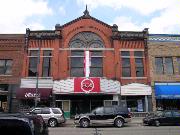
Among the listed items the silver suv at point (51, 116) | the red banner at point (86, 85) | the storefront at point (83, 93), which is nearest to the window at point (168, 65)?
the storefront at point (83, 93)

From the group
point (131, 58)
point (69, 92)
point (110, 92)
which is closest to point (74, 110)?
point (69, 92)

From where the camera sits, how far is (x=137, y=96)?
29.9 m

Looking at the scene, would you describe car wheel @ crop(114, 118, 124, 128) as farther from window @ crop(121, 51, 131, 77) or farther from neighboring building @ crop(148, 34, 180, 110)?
window @ crop(121, 51, 131, 77)

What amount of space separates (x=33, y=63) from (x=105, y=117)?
482 inches

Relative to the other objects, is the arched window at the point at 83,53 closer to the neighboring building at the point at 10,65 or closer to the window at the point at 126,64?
the window at the point at 126,64

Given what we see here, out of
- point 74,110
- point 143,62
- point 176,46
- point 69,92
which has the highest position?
point 176,46

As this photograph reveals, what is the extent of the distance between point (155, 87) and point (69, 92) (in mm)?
9601

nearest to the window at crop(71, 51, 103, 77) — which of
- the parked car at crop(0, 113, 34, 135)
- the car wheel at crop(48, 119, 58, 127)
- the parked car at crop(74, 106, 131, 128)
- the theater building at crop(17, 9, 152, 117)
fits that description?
the theater building at crop(17, 9, 152, 117)

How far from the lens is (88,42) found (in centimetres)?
3112

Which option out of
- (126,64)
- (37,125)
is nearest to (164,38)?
(126,64)

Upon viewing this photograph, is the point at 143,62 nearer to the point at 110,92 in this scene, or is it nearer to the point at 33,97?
the point at 110,92

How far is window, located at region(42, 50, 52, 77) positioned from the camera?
1188 inches

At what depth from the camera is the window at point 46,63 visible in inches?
1188

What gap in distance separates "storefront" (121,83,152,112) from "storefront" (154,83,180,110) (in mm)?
1063
